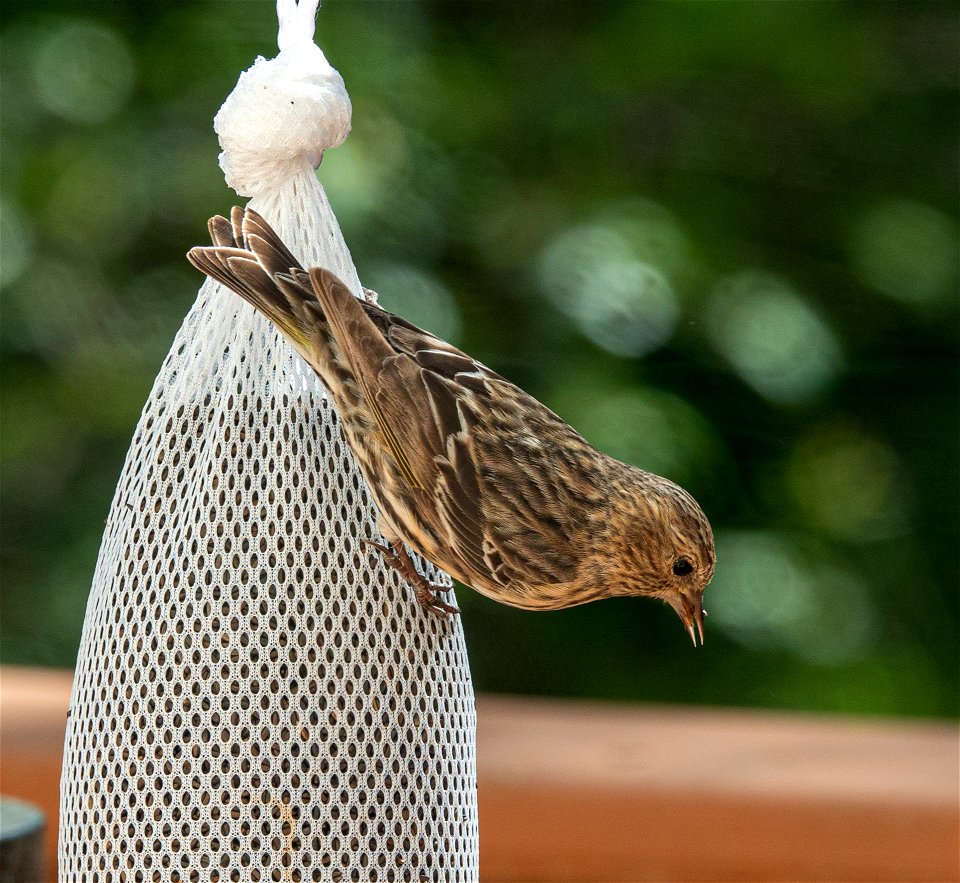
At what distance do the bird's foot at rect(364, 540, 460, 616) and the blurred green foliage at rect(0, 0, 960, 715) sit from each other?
7.56 feet

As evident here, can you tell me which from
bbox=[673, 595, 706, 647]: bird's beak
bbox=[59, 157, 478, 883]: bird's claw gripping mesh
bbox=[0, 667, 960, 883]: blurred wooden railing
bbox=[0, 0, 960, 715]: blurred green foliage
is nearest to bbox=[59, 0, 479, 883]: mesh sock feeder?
bbox=[59, 157, 478, 883]: bird's claw gripping mesh

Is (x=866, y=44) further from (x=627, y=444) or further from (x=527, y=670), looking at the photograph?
(x=527, y=670)

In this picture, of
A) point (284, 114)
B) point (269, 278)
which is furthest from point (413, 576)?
point (284, 114)

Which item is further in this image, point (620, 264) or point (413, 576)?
point (620, 264)

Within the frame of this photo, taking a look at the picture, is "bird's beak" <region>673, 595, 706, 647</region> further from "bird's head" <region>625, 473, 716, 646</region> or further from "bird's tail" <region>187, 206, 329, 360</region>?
"bird's tail" <region>187, 206, 329, 360</region>

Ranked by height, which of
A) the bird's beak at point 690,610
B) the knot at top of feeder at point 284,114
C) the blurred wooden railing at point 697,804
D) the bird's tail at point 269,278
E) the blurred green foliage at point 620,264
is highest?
the blurred green foliage at point 620,264

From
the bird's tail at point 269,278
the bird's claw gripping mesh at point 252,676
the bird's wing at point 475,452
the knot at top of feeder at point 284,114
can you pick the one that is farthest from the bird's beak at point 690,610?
the knot at top of feeder at point 284,114

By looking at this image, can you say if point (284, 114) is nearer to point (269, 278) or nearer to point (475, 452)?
point (269, 278)

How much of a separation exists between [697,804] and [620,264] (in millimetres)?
2550

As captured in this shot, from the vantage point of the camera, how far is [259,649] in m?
2.14

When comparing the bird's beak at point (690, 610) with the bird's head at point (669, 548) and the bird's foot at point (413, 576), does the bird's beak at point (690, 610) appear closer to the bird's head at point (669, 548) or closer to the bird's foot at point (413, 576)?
the bird's head at point (669, 548)

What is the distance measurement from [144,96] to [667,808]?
351 cm

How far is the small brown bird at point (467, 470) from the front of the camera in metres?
2.35

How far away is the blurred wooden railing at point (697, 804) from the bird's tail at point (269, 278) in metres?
0.96
